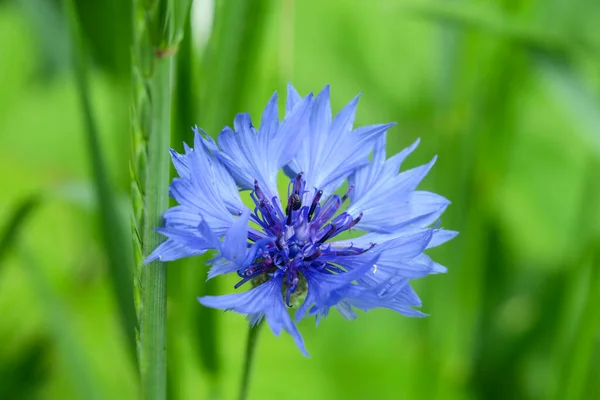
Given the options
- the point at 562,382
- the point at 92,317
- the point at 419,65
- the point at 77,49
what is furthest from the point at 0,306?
the point at 419,65

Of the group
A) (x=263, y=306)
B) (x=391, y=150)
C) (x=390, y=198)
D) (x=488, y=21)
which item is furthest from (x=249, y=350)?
(x=391, y=150)

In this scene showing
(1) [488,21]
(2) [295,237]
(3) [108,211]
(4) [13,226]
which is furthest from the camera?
(1) [488,21]

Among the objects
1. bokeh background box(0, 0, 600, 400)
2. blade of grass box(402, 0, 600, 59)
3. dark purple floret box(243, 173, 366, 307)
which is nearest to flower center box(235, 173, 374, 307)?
dark purple floret box(243, 173, 366, 307)

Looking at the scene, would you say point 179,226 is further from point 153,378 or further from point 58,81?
point 58,81

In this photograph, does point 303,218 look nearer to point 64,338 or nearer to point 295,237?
point 295,237

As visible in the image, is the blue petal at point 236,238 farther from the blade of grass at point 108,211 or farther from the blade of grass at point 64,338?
the blade of grass at point 64,338

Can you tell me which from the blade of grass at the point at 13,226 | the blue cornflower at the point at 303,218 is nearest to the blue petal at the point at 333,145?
the blue cornflower at the point at 303,218

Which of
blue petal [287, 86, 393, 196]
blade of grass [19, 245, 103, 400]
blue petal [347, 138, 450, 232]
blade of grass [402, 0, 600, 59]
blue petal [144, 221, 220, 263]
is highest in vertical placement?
blade of grass [402, 0, 600, 59]

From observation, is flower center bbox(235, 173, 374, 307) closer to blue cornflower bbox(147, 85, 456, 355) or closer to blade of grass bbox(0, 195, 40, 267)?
blue cornflower bbox(147, 85, 456, 355)
